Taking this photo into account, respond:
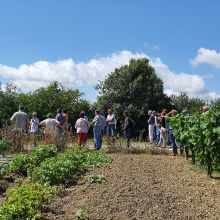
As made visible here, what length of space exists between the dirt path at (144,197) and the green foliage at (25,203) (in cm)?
25

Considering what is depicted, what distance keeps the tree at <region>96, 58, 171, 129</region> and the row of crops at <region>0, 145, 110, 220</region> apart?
81.8 ft

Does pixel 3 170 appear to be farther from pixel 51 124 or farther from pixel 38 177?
pixel 51 124

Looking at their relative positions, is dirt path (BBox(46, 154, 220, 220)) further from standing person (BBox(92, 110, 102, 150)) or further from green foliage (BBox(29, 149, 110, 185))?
standing person (BBox(92, 110, 102, 150))

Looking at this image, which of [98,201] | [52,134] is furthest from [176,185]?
[52,134]

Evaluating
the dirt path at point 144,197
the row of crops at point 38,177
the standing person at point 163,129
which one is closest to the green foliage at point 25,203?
the row of crops at point 38,177

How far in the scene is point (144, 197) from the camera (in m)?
7.55

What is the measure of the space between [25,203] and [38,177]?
3000 mm

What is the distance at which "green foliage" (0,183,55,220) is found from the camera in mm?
6480

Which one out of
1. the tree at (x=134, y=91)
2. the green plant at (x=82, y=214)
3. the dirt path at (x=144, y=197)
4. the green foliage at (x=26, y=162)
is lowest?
the green plant at (x=82, y=214)

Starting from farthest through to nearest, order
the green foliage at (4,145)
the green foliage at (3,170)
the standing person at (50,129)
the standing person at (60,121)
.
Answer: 1. the standing person at (60,121)
2. the standing person at (50,129)
3. the green foliage at (4,145)
4. the green foliage at (3,170)

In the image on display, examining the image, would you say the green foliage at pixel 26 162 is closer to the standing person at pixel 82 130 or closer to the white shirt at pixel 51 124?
the standing person at pixel 82 130

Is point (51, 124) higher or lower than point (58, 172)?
higher

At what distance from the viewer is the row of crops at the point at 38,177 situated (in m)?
6.60

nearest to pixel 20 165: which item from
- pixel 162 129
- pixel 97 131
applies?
pixel 97 131
